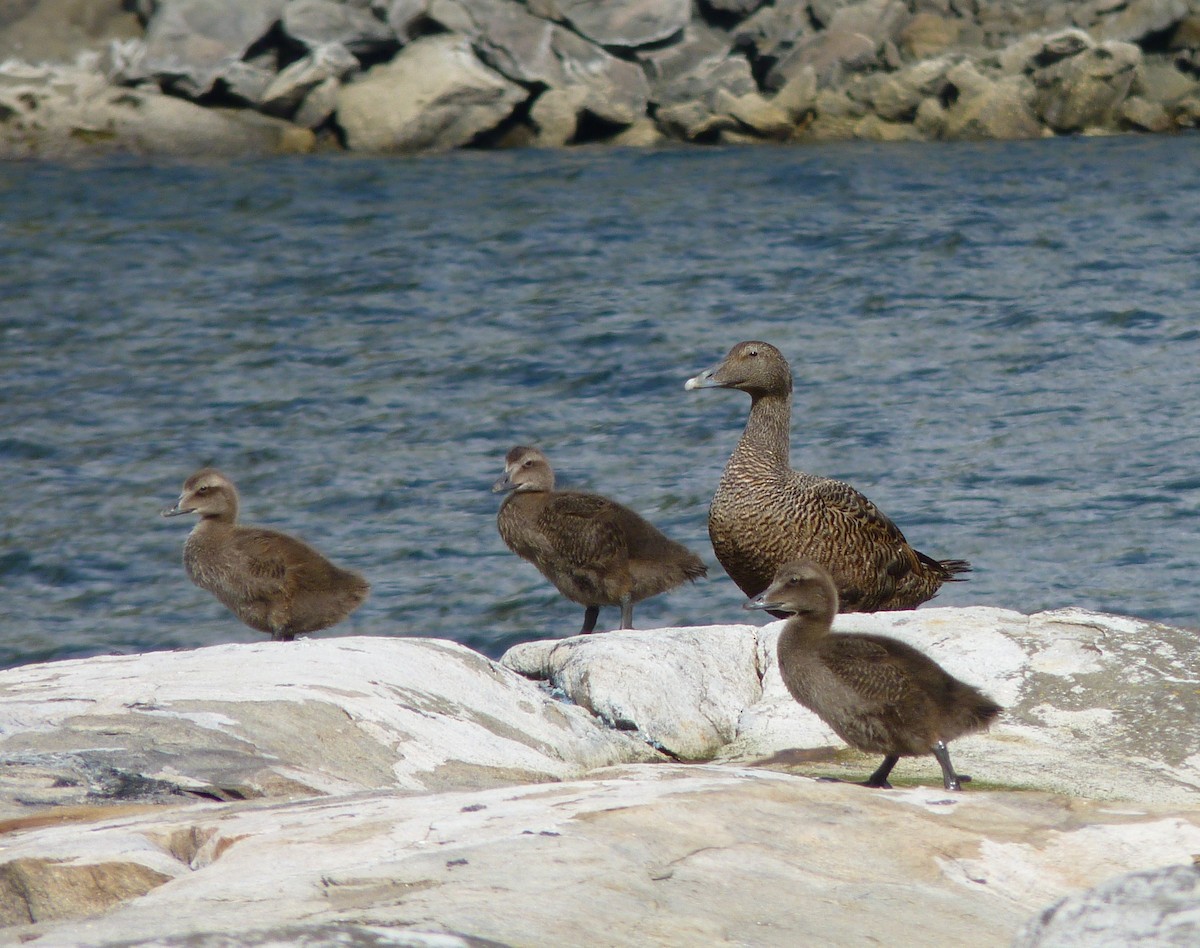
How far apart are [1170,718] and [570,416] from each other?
9.44m

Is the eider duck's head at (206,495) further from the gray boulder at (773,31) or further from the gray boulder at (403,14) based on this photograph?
the gray boulder at (773,31)

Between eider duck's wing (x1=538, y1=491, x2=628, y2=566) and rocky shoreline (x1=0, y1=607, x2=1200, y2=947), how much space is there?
108 centimetres

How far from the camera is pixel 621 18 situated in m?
27.8

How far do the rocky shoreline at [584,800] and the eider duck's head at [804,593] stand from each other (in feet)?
1.87

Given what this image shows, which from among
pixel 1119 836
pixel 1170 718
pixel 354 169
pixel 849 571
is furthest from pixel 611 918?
pixel 354 169

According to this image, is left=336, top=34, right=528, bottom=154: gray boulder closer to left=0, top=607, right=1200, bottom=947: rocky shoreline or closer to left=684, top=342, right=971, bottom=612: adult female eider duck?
left=684, top=342, right=971, bottom=612: adult female eider duck

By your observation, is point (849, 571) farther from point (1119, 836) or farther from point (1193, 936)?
point (1193, 936)

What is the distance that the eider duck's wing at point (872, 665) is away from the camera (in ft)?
19.4

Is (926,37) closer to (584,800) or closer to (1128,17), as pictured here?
(1128,17)

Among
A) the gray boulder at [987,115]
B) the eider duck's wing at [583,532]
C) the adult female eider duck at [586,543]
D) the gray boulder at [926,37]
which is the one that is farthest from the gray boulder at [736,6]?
the eider duck's wing at [583,532]

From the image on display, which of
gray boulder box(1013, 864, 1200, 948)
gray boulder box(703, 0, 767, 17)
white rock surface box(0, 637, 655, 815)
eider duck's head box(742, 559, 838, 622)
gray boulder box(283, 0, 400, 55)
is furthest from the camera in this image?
gray boulder box(703, 0, 767, 17)

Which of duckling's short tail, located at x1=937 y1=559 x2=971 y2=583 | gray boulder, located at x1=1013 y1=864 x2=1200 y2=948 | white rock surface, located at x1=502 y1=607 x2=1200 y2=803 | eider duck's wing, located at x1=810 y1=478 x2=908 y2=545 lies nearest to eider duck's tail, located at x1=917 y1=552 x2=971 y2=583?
duckling's short tail, located at x1=937 y1=559 x2=971 y2=583

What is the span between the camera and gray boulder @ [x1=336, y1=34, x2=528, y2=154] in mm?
26312

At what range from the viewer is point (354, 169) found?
2538 centimetres
